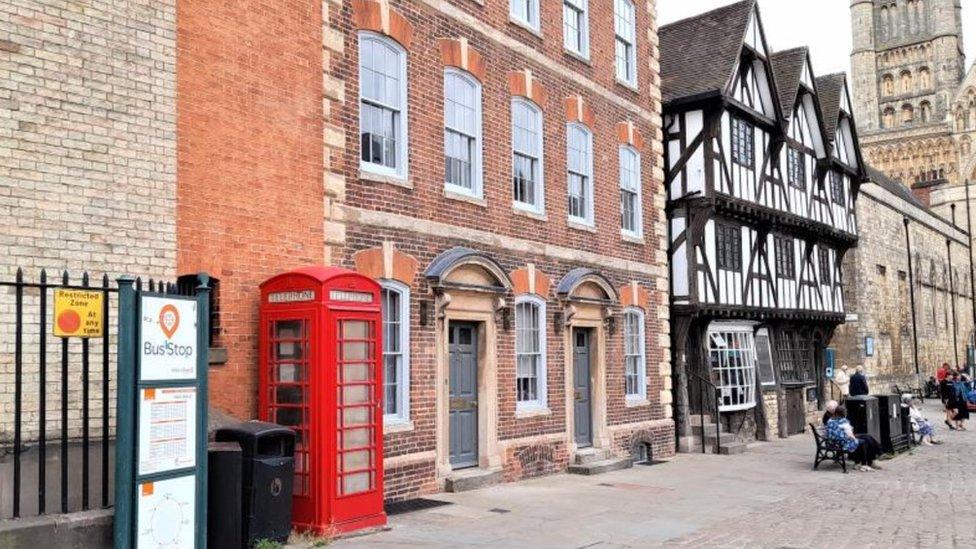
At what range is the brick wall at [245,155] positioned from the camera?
9773 millimetres

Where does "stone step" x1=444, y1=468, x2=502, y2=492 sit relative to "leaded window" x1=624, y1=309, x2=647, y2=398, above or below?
below

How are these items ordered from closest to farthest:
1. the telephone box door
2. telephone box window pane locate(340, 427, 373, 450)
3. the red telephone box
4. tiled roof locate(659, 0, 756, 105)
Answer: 1. the red telephone box
2. the telephone box door
3. telephone box window pane locate(340, 427, 373, 450)
4. tiled roof locate(659, 0, 756, 105)

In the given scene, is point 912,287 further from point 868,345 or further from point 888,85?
point 888,85

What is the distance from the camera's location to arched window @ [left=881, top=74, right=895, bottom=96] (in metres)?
104

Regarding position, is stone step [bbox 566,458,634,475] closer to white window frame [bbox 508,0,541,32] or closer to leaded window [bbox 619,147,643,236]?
leaded window [bbox 619,147,643,236]

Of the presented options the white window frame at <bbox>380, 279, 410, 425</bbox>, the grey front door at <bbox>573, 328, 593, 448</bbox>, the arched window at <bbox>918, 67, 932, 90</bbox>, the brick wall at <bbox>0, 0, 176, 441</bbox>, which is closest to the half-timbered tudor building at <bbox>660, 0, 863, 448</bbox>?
the grey front door at <bbox>573, 328, 593, 448</bbox>

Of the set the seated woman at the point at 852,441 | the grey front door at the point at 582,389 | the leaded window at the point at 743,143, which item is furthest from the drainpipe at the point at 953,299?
the grey front door at the point at 582,389

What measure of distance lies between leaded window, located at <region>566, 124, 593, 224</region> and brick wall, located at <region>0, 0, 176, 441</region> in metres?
8.72

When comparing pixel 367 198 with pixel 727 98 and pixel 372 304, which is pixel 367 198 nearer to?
pixel 372 304

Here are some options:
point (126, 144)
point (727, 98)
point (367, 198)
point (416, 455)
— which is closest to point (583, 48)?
point (727, 98)

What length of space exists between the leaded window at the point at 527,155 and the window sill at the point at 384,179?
9.74ft

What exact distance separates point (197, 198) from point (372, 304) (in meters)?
2.16

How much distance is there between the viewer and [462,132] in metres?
14.1

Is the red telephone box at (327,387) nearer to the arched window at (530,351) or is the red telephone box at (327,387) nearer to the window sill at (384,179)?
the window sill at (384,179)
